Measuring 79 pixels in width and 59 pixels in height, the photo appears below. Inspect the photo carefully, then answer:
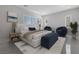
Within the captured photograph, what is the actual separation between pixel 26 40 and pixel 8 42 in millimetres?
525

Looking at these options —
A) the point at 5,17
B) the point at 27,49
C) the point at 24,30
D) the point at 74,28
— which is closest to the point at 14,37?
the point at 24,30

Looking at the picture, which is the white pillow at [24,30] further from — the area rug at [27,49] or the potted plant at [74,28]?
the potted plant at [74,28]

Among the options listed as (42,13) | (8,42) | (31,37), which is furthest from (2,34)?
(42,13)

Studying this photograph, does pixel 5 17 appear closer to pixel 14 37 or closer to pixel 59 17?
pixel 14 37

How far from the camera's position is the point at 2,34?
1.95 m

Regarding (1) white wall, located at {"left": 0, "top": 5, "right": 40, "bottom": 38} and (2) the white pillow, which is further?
(2) the white pillow

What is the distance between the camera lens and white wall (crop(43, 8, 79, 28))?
82.4 inches

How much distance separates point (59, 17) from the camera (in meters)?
2.30

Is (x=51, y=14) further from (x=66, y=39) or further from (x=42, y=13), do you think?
(x=66, y=39)

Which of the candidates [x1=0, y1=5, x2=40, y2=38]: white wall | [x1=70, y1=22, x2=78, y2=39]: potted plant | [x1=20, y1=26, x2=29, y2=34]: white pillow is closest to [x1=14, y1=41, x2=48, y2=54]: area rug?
[x1=20, y1=26, x2=29, y2=34]: white pillow

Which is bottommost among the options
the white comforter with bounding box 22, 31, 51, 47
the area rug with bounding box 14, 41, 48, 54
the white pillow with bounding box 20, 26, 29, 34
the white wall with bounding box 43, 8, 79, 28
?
the area rug with bounding box 14, 41, 48, 54

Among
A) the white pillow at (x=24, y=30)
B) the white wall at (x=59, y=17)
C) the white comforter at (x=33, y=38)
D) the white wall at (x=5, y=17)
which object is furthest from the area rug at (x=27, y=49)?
the white wall at (x=59, y=17)

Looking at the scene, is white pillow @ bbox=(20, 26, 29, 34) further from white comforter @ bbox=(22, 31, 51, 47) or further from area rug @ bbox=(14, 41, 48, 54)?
area rug @ bbox=(14, 41, 48, 54)

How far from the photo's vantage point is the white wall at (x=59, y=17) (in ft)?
6.87
